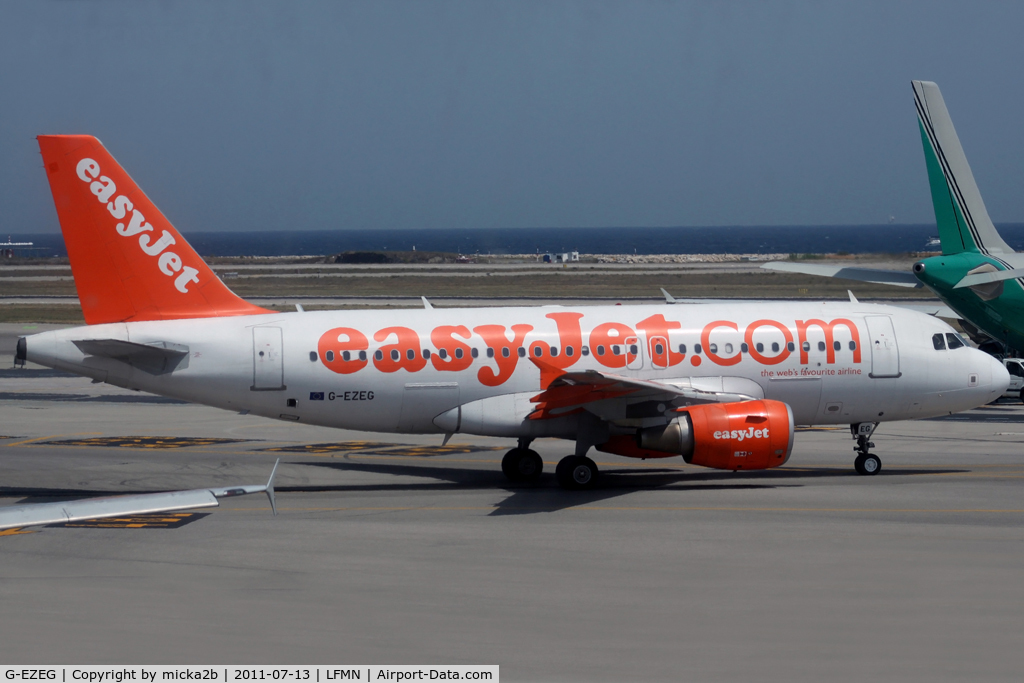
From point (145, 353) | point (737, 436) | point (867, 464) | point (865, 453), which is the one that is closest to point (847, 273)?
point (865, 453)

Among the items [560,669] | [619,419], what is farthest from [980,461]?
[560,669]

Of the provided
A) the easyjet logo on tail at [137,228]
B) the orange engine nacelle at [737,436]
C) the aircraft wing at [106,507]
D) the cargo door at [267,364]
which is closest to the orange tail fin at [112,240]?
the easyjet logo on tail at [137,228]

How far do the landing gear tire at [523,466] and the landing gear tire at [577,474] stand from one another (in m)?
1.51

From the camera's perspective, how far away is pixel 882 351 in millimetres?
27156

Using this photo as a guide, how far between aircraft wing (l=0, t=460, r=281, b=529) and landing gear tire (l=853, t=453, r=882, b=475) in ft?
62.7

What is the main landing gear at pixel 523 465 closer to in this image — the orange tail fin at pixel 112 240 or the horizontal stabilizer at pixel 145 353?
the horizontal stabilizer at pixel 145 353

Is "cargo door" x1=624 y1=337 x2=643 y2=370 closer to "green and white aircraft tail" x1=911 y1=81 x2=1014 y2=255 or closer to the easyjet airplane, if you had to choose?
the easyjet airplane

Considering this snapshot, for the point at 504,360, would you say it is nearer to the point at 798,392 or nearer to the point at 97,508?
the point at 798,392

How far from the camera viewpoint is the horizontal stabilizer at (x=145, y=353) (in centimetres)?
2452

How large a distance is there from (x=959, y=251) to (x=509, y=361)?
85.4 feet

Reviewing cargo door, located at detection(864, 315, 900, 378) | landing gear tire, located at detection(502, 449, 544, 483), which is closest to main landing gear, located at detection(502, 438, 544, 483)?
landing gear tire, located at detection(502, 449, 544, 483)

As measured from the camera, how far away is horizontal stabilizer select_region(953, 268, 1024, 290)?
39.9 metres

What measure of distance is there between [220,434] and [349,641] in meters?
22.7

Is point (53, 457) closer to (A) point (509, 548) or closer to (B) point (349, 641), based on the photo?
(A) point (509, 548)
